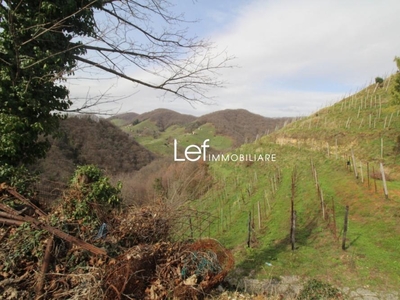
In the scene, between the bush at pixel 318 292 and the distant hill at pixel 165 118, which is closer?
the bush at pixel 318 292

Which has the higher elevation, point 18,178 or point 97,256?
point 18,178

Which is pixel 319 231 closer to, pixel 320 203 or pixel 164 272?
pixel 320 203

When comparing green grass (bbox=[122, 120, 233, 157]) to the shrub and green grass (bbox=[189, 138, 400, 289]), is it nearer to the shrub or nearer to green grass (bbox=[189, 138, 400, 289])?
the shrub

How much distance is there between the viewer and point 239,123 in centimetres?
10006

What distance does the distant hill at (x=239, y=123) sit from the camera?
8554 centimetres

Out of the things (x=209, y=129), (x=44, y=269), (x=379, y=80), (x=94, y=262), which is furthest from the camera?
(x=209, y=129)

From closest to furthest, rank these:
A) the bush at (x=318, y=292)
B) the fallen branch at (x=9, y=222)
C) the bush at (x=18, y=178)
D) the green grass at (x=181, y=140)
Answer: the fallen branch at (x=9, y=222) < the bush at (x=18, y=178) < the bush at (x=318, y=292) < the green grass at (x=181, y=140)

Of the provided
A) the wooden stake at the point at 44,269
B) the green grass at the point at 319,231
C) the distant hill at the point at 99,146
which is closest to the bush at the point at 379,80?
the green grass at the point at 319,231

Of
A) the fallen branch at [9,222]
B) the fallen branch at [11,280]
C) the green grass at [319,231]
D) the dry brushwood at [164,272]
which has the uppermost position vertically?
the fallen branch at [9,222]

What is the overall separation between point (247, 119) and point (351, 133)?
285 ft

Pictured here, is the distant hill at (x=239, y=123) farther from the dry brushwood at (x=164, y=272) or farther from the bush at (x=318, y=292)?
the dry brushwood at (x=164, y=272)

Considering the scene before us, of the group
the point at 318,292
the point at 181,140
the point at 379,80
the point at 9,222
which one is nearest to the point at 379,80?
the point at 379,80

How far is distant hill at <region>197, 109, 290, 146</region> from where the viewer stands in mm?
85544

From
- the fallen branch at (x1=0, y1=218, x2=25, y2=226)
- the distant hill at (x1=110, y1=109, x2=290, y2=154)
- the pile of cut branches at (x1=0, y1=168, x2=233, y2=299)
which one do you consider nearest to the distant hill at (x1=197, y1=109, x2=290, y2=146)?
the distant hill at (x1=110, y1=109, x2=290, y2=154)
